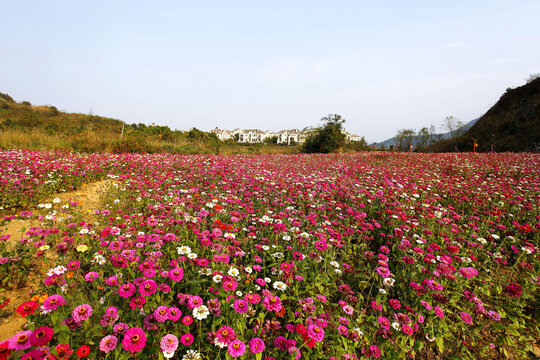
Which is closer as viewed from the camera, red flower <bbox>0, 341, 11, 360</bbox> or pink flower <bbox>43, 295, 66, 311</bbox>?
red flower <bbox>0, 341, 11, 360</bbox>

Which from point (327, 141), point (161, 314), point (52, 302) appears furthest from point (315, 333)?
point (327, 141)

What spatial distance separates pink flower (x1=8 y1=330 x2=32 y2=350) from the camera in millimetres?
1100

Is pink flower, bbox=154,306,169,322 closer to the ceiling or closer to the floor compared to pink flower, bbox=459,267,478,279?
closer to the ceiling

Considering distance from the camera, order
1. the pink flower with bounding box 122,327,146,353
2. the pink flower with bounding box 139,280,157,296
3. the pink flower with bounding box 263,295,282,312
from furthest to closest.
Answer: the pink flower with bounding box 263,295,282,312, the pink flower with bounding box 139,280,157,296, the pink flower with bounding box 122,327,146,353

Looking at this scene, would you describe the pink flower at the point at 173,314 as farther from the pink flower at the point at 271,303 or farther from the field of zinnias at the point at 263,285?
the pink flower at the point at 271,303

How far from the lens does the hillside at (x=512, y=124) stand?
26.0 meters

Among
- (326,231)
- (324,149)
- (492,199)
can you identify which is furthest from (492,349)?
(324,149)

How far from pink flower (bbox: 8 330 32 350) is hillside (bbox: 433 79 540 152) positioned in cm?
3356

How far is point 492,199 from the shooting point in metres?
5.33

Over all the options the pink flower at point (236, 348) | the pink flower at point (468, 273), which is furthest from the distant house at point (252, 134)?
the pink flower at point (236, 348)

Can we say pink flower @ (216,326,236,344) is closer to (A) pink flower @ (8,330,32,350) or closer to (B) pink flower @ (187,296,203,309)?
(B) pink flower @ (187,296,203,309)

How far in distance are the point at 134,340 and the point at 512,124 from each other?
43401 mm

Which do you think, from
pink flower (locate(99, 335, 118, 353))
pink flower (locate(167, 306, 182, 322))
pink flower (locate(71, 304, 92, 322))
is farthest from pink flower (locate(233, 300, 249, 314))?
pink flower (locate(71, 304, 92, 322))

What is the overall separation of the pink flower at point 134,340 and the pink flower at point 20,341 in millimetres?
437
